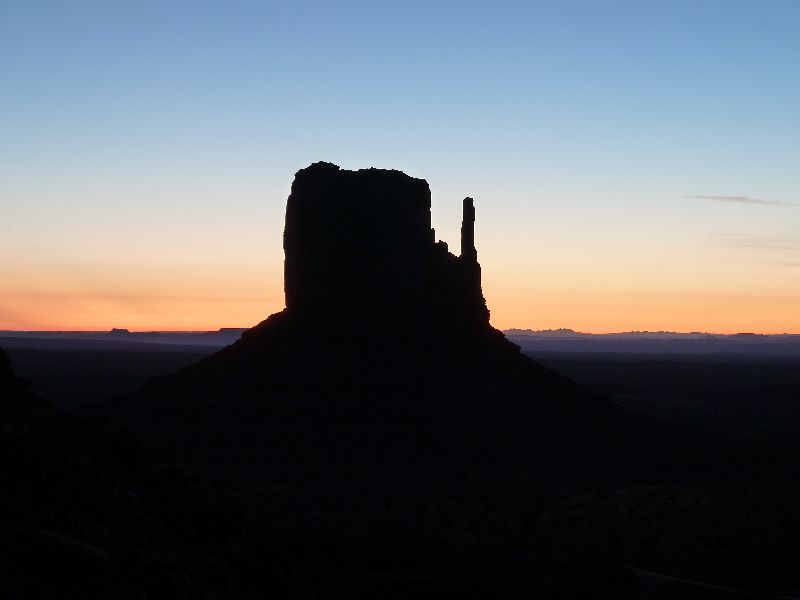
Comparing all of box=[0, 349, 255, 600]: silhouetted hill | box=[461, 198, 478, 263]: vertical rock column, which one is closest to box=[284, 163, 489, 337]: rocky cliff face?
box=[461, 198, 478, 263]: vertical rock column

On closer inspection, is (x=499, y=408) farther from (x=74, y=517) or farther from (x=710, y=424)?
(x=74, y=517)

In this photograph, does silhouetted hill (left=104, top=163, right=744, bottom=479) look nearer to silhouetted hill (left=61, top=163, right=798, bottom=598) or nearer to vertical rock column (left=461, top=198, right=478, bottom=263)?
silhouetted hill (left=61, top=163, right=798, bottom=598)

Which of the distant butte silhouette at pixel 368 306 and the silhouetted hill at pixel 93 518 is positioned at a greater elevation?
the distant butte silhouette at pixel 368 306

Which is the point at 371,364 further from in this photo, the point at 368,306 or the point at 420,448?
the point at 420,448

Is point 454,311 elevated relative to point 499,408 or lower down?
elevated

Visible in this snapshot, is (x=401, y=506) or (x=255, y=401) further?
(x=255, y=401)

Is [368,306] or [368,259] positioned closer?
[368,306]

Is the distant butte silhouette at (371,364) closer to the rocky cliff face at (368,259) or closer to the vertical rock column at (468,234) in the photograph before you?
the rocky cliff face at (368,259)

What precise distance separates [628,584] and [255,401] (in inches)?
1064

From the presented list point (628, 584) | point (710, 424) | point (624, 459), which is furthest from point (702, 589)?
point (710, 424)

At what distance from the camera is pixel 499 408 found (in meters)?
44.3


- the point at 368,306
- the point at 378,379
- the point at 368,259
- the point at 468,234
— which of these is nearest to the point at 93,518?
the point at 378,379

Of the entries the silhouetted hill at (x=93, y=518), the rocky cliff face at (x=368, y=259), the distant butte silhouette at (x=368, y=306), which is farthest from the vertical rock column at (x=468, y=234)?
the silhouetted hill at (x=93, y=518)

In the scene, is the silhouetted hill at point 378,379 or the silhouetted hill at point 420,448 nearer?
the silhouetted hill at point 420,448
